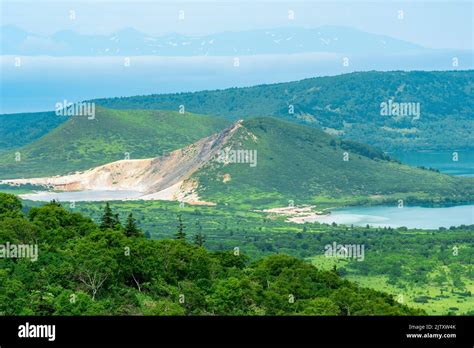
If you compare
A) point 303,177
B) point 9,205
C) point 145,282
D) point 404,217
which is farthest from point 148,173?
point 145,282

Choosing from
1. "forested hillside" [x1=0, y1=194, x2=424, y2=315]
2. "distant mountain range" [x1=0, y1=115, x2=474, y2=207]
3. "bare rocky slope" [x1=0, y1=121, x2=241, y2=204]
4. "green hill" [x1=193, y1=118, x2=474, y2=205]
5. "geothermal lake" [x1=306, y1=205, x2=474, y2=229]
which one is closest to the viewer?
"forested hillside" [x1=0, y1=194, x2=424, y2=315]

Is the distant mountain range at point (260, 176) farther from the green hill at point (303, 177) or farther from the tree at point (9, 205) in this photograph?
the tree at point (9, 205)

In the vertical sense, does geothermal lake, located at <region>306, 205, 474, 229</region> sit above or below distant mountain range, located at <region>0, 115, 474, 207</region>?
below

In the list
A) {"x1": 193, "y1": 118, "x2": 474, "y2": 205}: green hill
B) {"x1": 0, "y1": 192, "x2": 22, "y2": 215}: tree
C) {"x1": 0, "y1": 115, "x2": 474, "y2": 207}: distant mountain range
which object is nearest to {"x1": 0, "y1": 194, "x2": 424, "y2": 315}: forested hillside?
{"x1": 0, "y1": 192, "x2": 22, "y2": 215}: tree

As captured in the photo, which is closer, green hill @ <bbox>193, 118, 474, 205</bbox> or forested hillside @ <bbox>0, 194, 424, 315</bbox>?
forested hillside @ <bbox>0, 194, 424, 315</bbox>

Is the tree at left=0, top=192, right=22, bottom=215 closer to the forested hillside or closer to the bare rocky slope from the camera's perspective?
the forested hillside

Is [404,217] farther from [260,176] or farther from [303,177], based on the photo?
[260,176]
